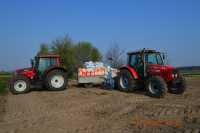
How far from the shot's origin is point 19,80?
1644 centimetres

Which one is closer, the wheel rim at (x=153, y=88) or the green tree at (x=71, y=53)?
the wheel rim at (x=153, y=88)

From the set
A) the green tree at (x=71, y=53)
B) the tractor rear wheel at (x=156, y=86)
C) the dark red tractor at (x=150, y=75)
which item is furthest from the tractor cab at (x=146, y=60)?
the green tree at (x=71, y=53)

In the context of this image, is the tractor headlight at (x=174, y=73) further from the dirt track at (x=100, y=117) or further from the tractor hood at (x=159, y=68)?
the dirt track at (x=100, y=117)

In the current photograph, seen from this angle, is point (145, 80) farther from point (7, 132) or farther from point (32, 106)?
point (7, 132)

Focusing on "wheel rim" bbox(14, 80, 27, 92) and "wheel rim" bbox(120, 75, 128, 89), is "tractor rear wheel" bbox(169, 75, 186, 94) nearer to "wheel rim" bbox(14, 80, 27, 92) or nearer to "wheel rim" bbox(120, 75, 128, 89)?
"wheel rim" bbox(120, 75, 128, 89)

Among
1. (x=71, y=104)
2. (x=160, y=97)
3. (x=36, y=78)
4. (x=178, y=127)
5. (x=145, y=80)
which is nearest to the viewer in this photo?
(x=178, y=127)

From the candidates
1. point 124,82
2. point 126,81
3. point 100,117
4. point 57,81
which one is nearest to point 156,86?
point 126,81

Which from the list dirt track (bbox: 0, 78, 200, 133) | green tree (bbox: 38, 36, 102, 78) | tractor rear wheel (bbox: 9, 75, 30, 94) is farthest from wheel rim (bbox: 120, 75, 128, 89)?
green tree (bbox: 38, 36, 102, 78)

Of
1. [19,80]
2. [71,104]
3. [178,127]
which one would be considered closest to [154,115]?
[178,127]

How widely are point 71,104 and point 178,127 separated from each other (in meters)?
5.17

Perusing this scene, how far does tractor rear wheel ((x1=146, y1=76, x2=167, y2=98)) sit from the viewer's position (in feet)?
41.5

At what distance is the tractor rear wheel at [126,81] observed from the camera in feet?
48.9

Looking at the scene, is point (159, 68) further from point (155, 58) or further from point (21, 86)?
point (21, 86)

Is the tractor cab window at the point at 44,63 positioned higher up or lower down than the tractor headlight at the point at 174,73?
higher up
